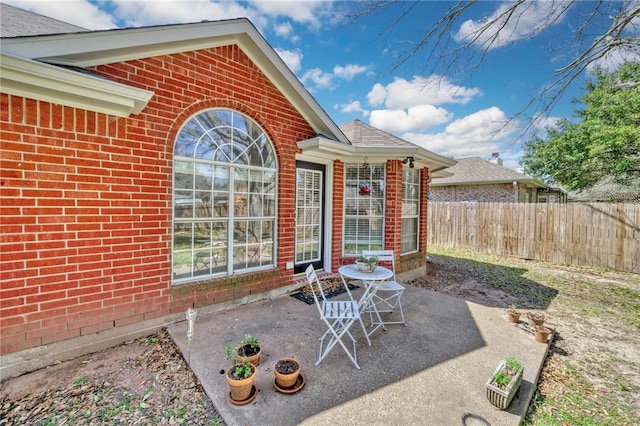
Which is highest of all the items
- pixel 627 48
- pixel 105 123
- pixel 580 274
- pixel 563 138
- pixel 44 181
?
pixel 563 138

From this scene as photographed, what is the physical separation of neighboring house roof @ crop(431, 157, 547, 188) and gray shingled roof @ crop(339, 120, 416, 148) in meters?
9.42

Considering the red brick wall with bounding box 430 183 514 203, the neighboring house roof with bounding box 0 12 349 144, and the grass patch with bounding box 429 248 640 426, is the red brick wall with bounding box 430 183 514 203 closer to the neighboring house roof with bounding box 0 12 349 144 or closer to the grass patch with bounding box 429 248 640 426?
the grass patch with bounding box 429 248 640 426

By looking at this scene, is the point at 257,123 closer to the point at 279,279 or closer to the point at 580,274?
the point at 279,279

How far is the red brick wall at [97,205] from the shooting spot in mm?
2795

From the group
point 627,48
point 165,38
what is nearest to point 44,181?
point 165,38

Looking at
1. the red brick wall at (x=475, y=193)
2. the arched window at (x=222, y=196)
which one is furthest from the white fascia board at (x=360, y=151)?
the red brick wall at (x=475, y=193)

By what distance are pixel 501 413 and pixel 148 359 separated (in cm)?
377

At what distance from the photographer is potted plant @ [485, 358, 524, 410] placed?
242 centimetres

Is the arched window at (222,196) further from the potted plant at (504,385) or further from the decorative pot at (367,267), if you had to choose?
the potted plant at (504,385)

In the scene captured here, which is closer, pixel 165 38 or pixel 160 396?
pixel 160 396

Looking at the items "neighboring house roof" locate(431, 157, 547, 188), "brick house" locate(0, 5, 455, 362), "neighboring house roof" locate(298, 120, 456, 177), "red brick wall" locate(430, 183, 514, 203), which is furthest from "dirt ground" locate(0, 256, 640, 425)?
"red brick wall" locate(430, 183, 514, 203)

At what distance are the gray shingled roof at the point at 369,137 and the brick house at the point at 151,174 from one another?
0.21 m

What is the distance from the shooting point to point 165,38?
3.54m

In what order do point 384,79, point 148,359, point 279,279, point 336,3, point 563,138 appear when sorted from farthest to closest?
point 563,138
point 279,279
point 384,79
point 336,3
point 148,359
